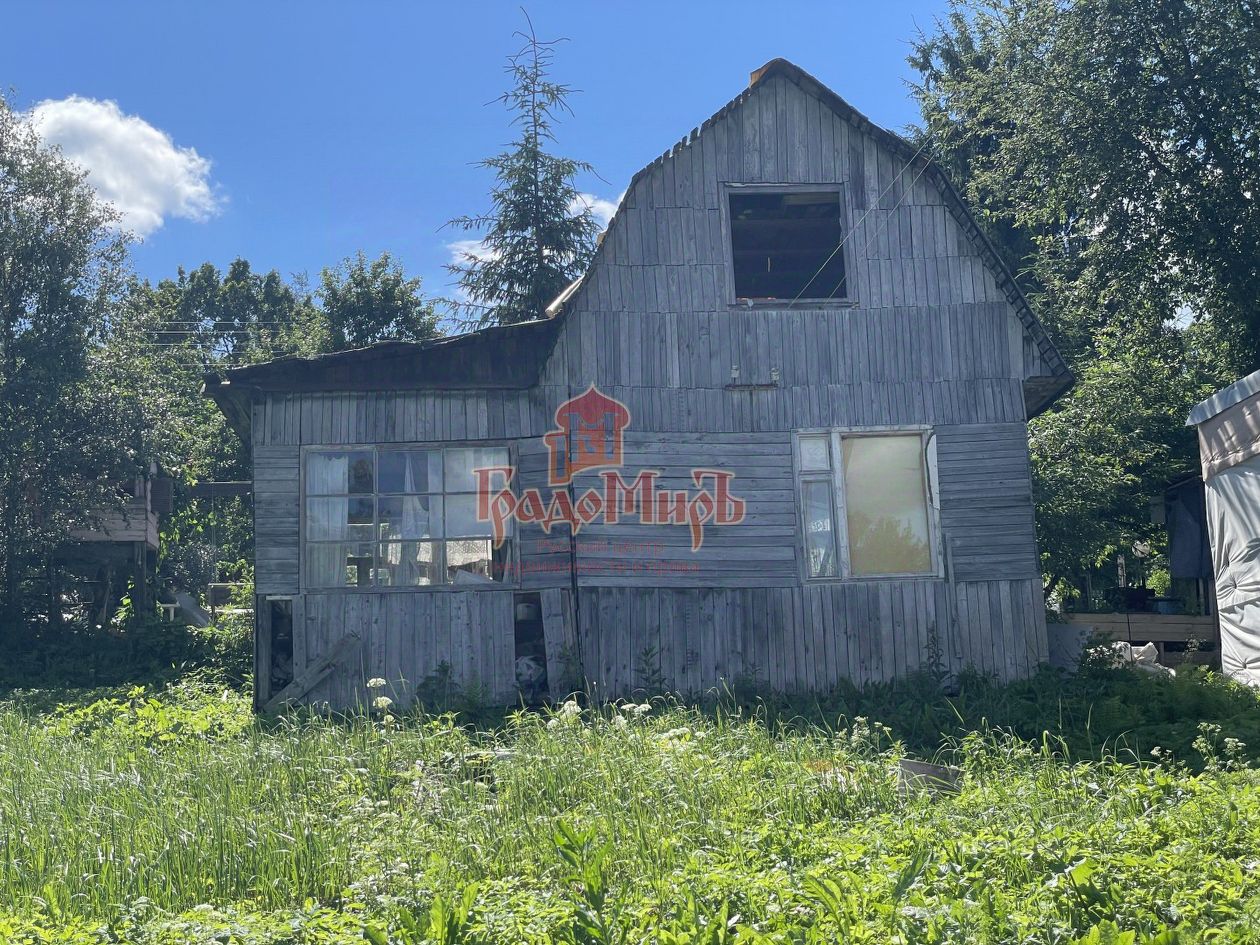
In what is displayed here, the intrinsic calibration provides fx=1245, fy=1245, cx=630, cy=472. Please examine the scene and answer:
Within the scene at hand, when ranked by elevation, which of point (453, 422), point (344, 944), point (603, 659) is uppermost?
point (453, 422)

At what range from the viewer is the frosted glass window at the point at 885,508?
1266 cm

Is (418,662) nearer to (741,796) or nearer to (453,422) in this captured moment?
(453,422)

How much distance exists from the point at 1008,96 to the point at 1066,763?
15.8 m

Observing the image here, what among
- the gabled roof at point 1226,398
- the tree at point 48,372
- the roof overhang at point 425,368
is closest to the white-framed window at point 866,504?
the roof overhang at point 425,368

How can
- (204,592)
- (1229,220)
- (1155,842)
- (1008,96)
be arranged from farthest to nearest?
(204,592)
(1008,96)
(1229,220)
(1155,842)

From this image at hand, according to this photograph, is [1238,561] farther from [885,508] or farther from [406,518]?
[406,518]

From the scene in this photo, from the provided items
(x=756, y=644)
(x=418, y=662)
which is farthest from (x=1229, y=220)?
(x=418, y=662)

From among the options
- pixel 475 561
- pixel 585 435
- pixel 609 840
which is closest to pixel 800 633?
pixel 585 435

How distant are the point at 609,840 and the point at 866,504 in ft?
22.6

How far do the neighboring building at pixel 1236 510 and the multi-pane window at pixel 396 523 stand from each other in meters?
7.54

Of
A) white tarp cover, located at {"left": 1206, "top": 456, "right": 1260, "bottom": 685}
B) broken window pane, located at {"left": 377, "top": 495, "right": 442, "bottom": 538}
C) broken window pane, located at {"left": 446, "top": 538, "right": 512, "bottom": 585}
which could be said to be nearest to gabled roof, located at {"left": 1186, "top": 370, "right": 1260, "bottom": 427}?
white tarp cover, located at {"left": 1206, "top": 456, "right": 1260, "bottom": 685}

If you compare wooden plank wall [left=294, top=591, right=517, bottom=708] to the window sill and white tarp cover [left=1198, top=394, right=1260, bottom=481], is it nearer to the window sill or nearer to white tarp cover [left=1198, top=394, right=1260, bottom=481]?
the window sill

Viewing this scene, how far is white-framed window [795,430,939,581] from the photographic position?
498 inches

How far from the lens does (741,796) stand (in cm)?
734
